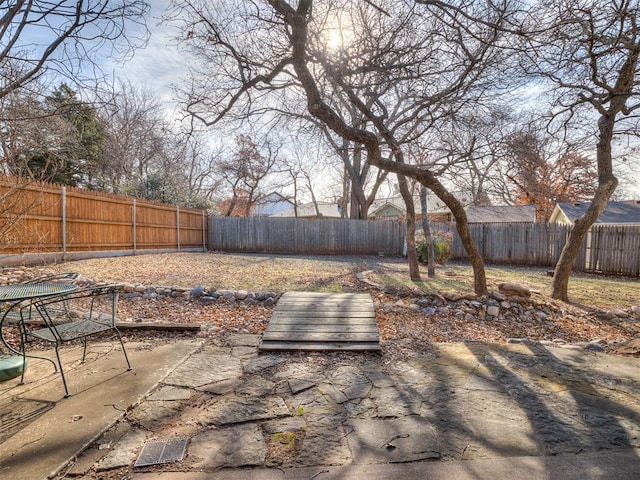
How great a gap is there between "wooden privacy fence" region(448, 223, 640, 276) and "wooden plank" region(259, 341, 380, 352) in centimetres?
980

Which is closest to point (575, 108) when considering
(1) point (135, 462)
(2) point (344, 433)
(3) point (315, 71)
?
(3) point (315, 71)

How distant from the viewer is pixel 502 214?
72.7ft

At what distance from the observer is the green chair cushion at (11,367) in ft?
7.66

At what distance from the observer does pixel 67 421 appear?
6.28 feet

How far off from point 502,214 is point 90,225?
2284 centimetres

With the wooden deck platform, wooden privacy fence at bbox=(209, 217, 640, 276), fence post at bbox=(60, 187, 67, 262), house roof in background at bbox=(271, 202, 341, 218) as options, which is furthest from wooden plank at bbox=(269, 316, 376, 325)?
house roof in background at bbox=(271, 202, 341, 218)

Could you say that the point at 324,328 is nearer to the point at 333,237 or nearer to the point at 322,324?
the point at 322,324

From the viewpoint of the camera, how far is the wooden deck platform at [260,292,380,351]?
Answer: 3.28m

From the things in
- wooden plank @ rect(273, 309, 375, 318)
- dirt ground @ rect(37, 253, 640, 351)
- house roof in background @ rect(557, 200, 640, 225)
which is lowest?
dirt ground @ rect(37, 253, 640, 351)

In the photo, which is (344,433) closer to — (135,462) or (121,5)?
(135,462)

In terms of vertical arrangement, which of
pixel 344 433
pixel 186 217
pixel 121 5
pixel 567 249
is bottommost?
pixel 344 433

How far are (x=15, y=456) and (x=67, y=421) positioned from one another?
0.30 m

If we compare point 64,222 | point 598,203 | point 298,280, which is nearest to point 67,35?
point 298,280

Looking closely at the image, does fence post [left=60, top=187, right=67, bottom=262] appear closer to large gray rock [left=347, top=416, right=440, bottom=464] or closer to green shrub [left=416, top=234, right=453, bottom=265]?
large gray rock [left=347, top=416, right=440, bottom=464]
